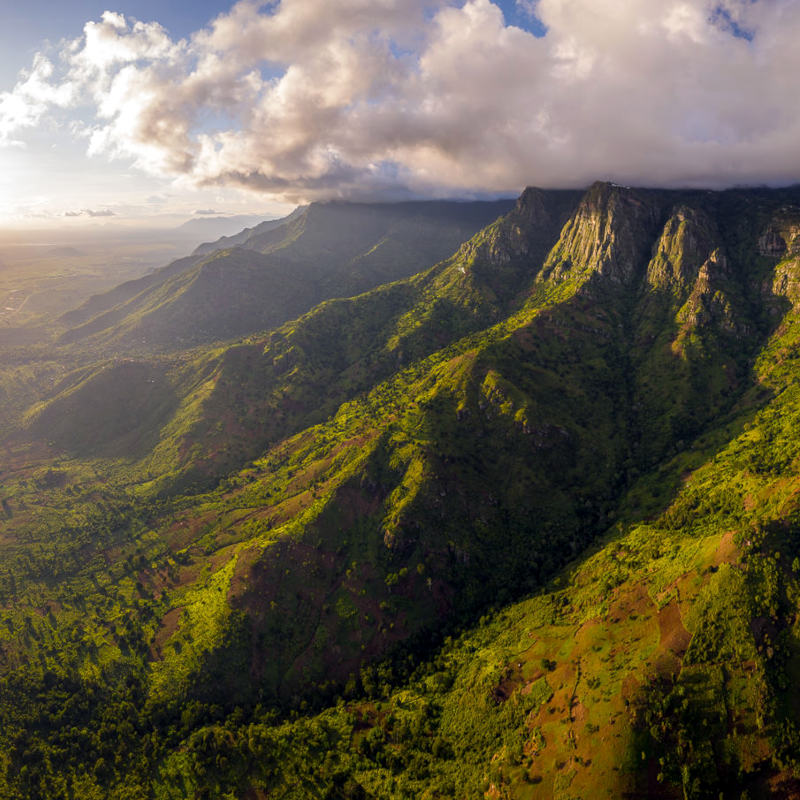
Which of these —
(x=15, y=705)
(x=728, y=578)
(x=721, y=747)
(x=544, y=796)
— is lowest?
(x=15, y=705)

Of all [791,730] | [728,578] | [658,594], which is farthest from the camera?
[658,594]

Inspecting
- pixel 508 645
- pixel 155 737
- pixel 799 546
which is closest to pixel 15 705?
pixel 155 737

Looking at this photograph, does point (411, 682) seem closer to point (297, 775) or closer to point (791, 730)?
point (297, 775)

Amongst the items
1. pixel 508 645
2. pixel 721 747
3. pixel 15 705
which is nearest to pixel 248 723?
pixel 15 705

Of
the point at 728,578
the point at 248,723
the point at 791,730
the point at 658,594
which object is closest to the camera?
the point at 791,730

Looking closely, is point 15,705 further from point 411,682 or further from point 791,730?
point 791,730

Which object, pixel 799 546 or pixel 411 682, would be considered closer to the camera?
pixel 799 546

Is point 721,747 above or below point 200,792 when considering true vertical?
above

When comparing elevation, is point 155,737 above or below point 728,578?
below

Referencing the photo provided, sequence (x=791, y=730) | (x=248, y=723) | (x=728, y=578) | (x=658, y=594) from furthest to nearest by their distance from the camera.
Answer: (x=248, y=723)
(x=658, y=594)
(x=728, y=578)
(x=791, y=730)
